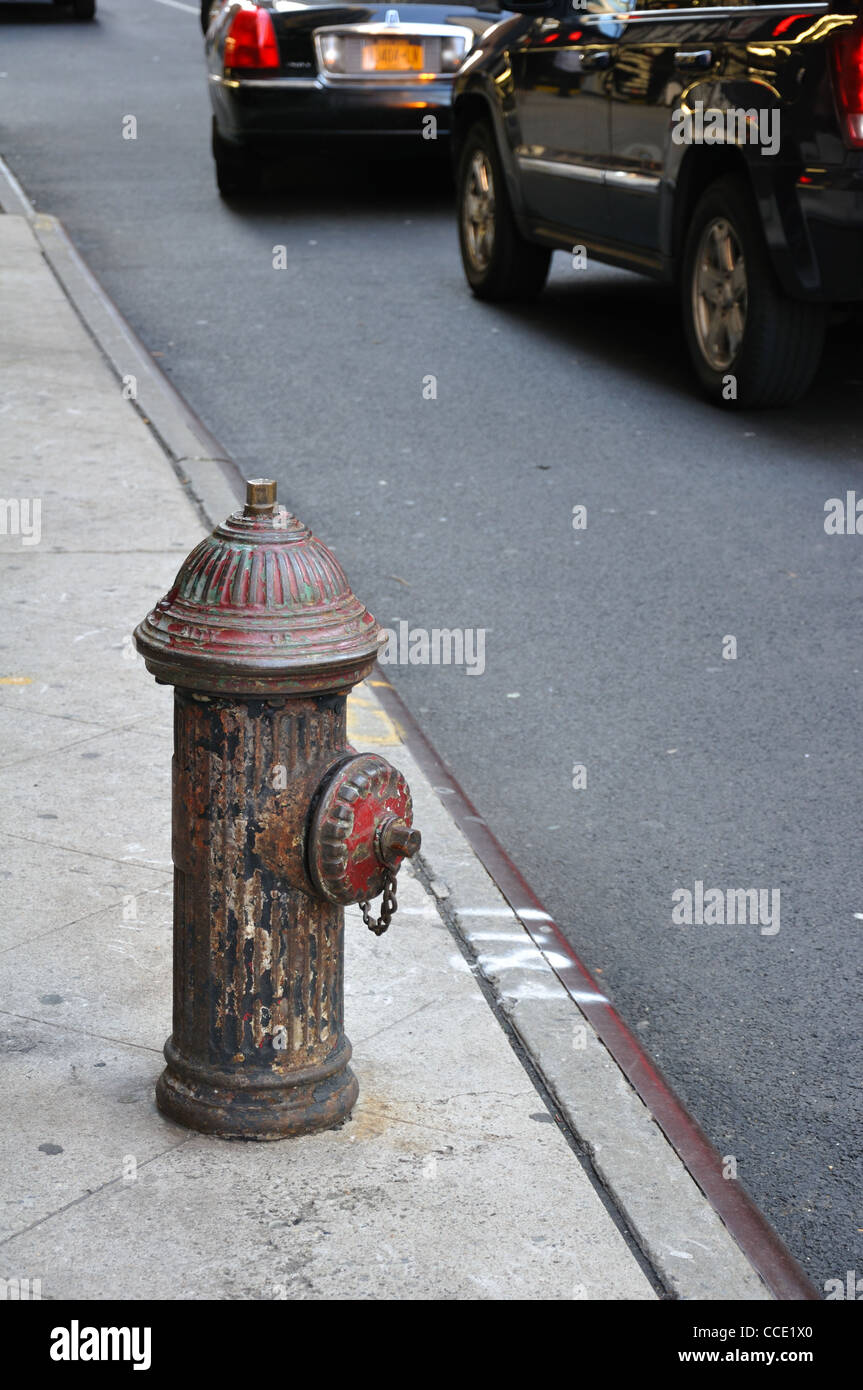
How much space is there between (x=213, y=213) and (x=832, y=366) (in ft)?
18.2

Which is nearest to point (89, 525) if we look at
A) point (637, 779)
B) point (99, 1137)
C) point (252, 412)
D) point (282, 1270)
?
point (252, 412)

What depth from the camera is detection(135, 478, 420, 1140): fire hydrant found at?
9.90 ft

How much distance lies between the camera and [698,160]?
820 cm

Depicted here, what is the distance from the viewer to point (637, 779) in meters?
4.98

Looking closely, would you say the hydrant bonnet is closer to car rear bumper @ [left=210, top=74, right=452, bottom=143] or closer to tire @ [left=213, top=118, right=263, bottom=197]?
car rear bumper @ [left=210, top=74, right=452, bottom=143]

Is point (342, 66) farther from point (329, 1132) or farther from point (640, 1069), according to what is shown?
point (329, 1132)

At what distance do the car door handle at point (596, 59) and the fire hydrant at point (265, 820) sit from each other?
21.2 feet

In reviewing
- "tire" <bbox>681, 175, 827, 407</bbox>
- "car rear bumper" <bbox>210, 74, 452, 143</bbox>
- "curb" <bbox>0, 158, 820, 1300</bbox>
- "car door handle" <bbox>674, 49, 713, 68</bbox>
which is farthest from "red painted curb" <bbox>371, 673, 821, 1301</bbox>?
"car rear bumper" <bbox>210, 74, 452, 143</bbox>

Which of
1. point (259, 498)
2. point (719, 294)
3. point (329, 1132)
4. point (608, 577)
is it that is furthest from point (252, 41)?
point (329, 1132)

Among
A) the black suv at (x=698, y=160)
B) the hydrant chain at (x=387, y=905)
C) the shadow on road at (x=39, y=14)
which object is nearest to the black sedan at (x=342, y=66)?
the black suv at (x=698, y=160)

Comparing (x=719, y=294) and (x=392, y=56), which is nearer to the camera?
(x=719, y=294)

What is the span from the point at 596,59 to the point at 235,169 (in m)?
4.83

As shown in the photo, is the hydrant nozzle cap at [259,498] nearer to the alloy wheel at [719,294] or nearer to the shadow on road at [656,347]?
the shadow on road at [656,347]
